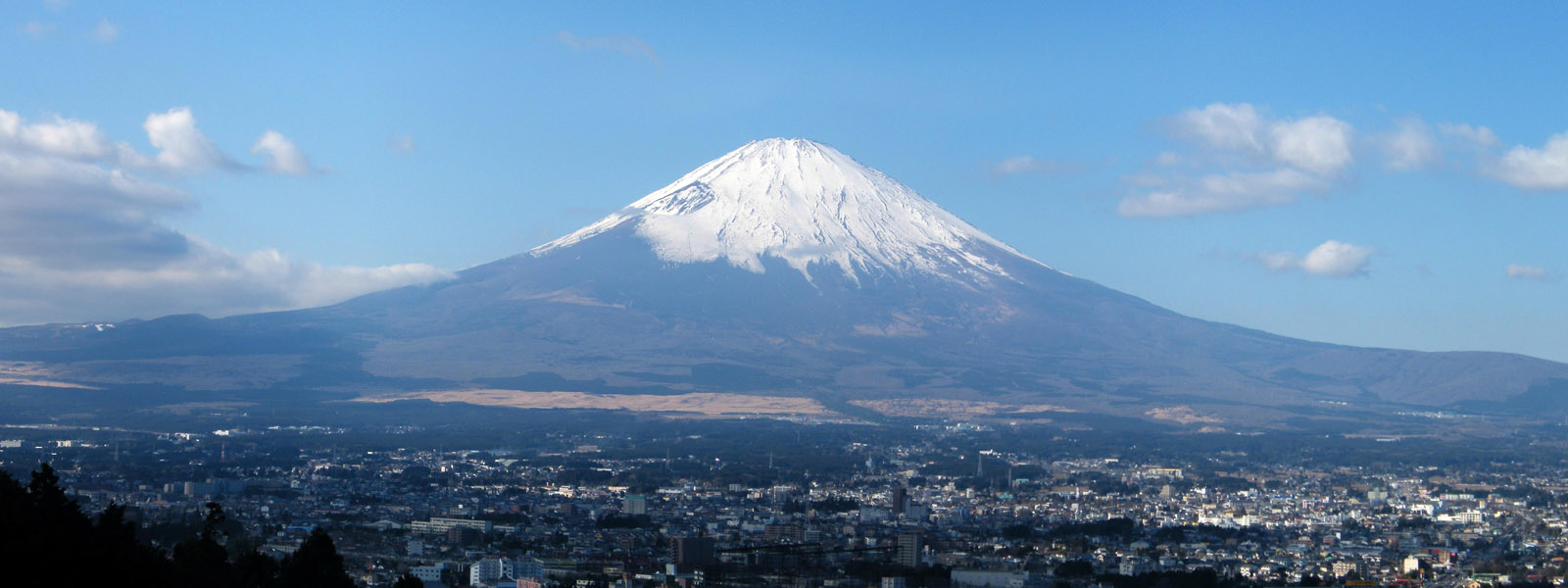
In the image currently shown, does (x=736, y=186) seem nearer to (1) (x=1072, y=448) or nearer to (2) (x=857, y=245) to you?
(2) (x=857, y=245)

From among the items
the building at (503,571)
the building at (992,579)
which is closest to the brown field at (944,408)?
the building at (503,571)

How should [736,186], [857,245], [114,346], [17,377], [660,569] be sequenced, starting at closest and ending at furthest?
[660,569]
[17,377]
[114,346]
[857,245]
[736,186]

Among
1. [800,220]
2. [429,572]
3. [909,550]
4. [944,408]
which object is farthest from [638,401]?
[429,572]

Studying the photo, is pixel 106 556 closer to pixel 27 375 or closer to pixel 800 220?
pixel 27 375

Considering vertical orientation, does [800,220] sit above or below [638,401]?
above

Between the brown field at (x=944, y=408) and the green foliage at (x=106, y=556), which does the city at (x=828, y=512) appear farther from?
the brown field at (x=944, y=408)

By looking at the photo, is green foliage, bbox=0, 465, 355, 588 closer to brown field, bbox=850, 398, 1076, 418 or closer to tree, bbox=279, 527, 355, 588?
tree, bbox=279, 527, 355, 588

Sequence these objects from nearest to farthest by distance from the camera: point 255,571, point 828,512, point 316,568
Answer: point 316,568, point 255,571, point 828,512

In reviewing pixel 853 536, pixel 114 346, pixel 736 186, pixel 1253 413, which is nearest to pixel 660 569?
pixel 853 536
